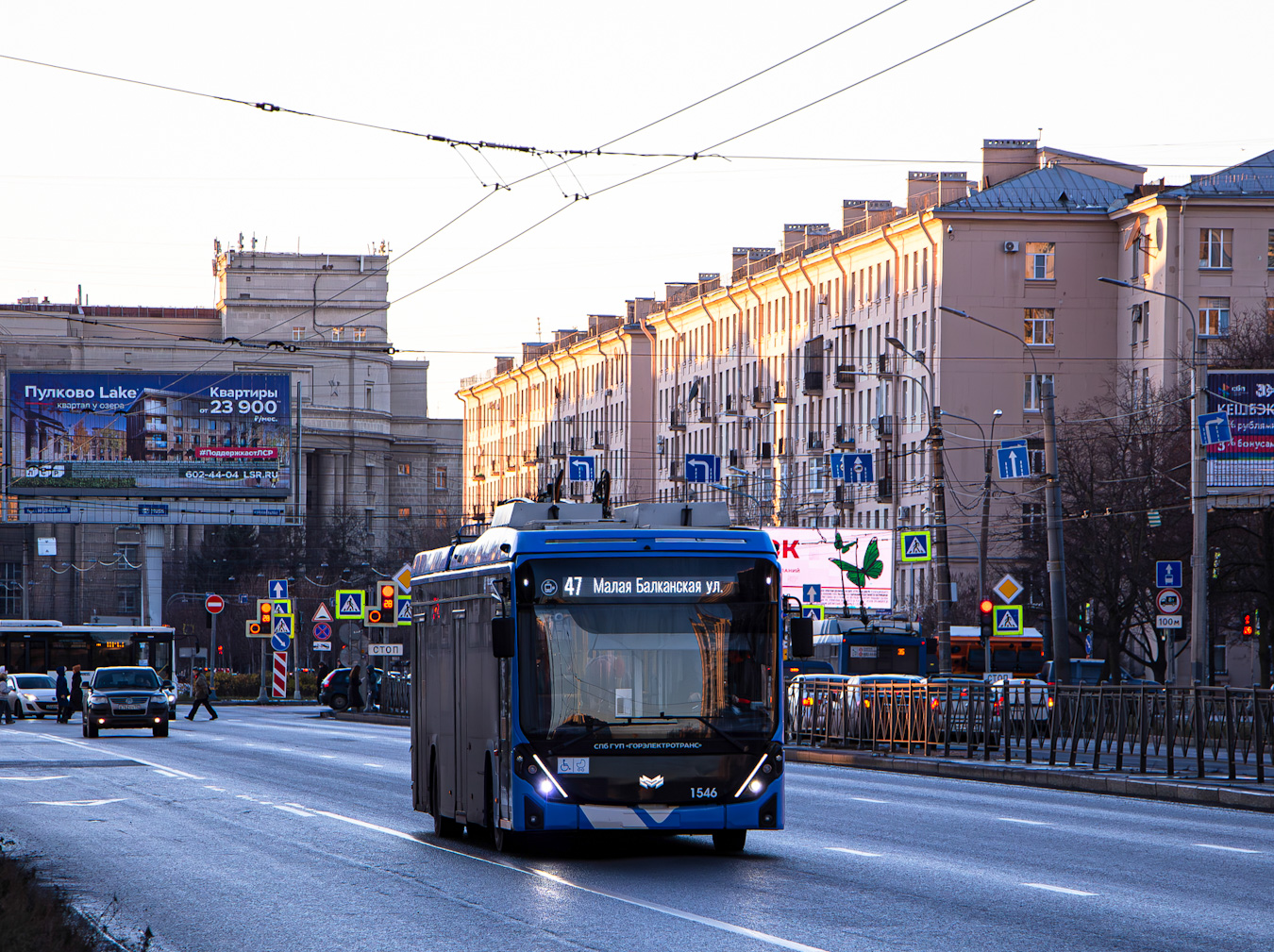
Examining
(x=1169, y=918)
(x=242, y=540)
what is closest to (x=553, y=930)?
(x=1169, y=918)

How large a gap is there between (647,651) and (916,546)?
28583 mm

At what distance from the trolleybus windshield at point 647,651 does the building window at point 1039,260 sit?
62.8m

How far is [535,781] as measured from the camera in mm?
14688

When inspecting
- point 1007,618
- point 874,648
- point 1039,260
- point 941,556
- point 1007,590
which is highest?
point 1039,260

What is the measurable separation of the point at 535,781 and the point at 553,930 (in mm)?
3558

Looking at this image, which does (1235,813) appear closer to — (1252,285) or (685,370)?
(1252,285)

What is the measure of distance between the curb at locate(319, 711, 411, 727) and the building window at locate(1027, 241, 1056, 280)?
32.0 metres

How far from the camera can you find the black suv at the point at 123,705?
1698 inches

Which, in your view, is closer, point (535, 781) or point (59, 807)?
point (535, 781)

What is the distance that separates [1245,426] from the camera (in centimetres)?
3400

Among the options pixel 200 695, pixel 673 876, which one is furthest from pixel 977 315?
Result: pixel 673 876

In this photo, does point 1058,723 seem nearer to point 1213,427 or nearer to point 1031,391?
point 1213,427

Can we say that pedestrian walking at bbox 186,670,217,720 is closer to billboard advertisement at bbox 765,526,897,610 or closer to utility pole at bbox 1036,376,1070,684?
billboard advertisement at bbox 765,526,897,610

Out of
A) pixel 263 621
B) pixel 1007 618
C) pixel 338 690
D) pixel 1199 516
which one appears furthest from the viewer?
pixel 263 621
